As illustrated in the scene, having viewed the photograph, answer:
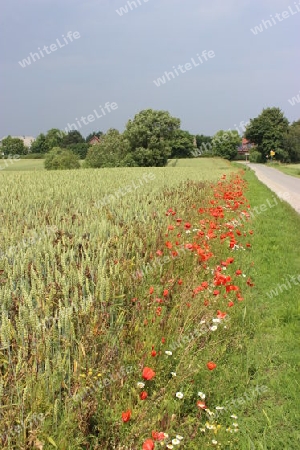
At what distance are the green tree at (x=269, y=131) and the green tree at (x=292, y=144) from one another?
1023mm

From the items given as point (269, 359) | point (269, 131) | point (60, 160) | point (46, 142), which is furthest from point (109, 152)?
point (269, 359)

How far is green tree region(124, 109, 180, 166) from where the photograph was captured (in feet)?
189

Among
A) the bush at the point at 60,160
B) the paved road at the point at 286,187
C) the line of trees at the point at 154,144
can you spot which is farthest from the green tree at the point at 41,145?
the paved road at the point at 286,187

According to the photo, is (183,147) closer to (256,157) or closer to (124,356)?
(256,157)

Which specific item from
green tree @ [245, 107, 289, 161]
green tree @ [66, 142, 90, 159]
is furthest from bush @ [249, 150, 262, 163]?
green tree @ [66, 142, 90, 159]

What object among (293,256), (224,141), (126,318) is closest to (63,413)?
(126,318)

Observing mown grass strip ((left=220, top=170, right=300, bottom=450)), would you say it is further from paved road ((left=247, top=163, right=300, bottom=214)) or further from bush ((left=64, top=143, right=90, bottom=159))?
bush ((left=64, top=143, right=90, bottom=159))

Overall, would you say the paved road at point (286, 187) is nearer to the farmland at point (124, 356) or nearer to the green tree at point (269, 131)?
the farmland at point (124, 356)

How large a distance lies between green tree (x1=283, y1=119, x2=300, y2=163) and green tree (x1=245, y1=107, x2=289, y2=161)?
3.36 ft

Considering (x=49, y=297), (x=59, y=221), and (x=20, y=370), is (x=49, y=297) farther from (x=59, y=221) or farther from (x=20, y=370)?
(x=59, y=221)

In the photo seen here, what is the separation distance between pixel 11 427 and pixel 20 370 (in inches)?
10.6

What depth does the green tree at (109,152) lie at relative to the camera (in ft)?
198

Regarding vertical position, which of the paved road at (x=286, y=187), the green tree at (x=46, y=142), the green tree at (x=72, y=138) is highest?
the green tree at (x=72, y=138)

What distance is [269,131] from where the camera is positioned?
81875 millimetres
